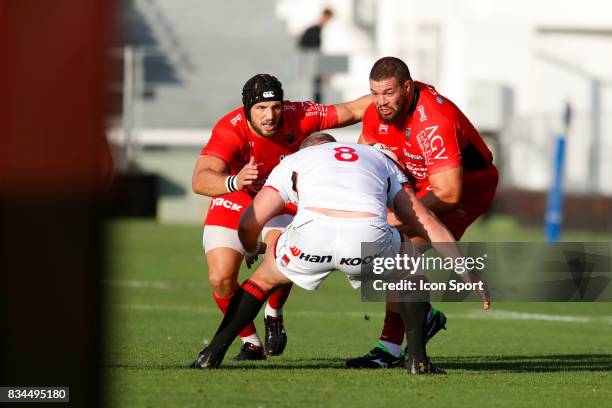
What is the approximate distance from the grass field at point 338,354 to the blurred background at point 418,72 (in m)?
13.1

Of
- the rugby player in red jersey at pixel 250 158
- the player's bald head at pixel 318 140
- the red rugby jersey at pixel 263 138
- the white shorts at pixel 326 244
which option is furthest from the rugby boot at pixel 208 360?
the red rugby jersey at pixel 263 138

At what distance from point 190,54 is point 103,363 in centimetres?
3217

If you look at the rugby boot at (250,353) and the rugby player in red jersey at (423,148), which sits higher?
the rugby player in red jersey at (423,148)

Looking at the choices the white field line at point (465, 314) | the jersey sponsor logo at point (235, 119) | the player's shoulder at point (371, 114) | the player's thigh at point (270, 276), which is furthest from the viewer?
the white field line at point (465, 314)

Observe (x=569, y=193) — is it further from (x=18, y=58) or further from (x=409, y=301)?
(x=18, y=58)

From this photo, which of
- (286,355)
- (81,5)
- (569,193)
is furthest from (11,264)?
(569,193)

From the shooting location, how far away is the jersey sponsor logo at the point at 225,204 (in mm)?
8523

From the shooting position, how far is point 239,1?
35.7 meters

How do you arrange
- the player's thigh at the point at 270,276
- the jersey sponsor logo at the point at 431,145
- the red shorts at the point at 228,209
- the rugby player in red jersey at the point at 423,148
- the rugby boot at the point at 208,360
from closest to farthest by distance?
1. the player's thigh at the point at 270,276
2. the rugby boot at the point at 208,360
3. the rugby player in red jersey at the point at 423,148
4. the jersey sponsor logo at the point at 431,145
5. the red shorts at the point at 228,209

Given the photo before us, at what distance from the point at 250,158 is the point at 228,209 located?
1.36 ft

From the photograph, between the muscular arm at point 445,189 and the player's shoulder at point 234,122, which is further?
the player's shoulder at point 234,122

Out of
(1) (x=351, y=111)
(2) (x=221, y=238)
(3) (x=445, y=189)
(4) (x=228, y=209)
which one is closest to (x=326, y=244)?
(3) (x=445, y=189)

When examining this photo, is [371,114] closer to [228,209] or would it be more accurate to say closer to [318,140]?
[228,209]

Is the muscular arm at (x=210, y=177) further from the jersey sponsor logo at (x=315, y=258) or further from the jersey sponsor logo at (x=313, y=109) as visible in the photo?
the jersey sponsor logo at (x=315, y=258)
